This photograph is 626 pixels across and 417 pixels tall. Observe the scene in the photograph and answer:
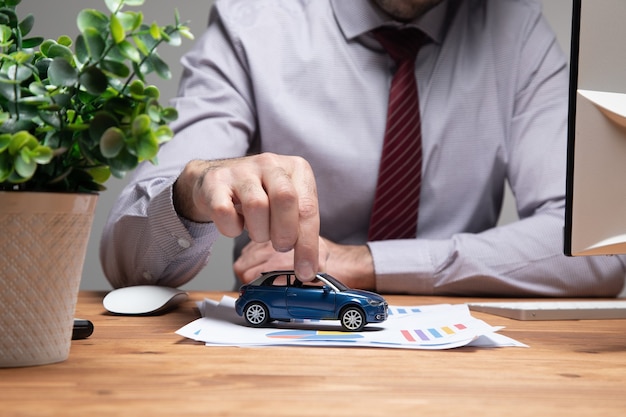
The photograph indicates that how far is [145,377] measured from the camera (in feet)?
1.96

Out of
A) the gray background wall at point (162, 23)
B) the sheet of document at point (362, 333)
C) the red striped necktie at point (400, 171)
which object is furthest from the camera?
the gray background wall at point (162, 23)

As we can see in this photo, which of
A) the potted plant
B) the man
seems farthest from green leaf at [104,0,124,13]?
the man

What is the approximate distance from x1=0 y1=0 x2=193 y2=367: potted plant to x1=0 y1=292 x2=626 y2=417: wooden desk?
0.18 feet

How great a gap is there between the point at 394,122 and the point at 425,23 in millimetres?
288

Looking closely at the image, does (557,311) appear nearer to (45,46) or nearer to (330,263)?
(330,263)

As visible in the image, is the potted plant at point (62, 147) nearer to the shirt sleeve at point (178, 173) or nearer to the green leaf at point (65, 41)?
the green leaf at point (65, 41)

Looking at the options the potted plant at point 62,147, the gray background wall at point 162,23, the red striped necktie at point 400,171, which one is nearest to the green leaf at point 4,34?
the potted plant at point 62,147

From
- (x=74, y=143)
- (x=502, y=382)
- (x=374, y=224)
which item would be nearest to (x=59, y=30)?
(x=374, y=224)

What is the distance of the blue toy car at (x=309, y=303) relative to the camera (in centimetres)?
82

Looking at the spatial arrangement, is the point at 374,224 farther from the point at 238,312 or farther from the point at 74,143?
the point at 74,143

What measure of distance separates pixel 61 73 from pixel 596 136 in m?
0.59

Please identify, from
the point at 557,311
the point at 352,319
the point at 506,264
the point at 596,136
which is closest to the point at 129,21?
the point at 352,319

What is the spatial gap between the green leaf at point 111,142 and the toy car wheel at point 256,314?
341 millimetres

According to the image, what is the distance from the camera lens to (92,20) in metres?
0.57
